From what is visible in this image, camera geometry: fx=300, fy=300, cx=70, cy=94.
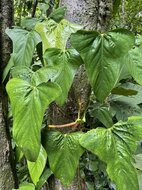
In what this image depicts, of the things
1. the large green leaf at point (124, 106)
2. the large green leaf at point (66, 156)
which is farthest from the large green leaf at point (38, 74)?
the large green leaf at point (124, 106)

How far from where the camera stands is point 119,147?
455mm

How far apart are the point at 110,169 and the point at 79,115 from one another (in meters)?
0.11

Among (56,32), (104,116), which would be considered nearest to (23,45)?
(56,32)

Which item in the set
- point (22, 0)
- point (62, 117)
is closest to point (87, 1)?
point (62, 117)

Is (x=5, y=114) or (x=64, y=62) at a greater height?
(x=64, y=62)

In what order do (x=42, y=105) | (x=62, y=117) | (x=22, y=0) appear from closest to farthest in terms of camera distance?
1. (x=42, y=105)
2. (x=62, y=117)
3. (x=22, y=0)

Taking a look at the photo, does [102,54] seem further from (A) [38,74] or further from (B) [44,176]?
(B) [44,176]

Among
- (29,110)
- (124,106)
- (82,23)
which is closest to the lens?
(29,110)

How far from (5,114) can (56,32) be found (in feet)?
0.63

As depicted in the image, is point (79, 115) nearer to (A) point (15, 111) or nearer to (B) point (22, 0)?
(A) point (15, 111)

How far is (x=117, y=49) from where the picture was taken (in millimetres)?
457

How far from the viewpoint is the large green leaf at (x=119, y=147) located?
0.44 m

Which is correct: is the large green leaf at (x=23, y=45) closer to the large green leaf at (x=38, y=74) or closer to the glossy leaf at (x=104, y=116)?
the large green leaf at (x=38, y=74)

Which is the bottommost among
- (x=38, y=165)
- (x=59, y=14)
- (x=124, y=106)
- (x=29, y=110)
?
(x=124, y=106)
